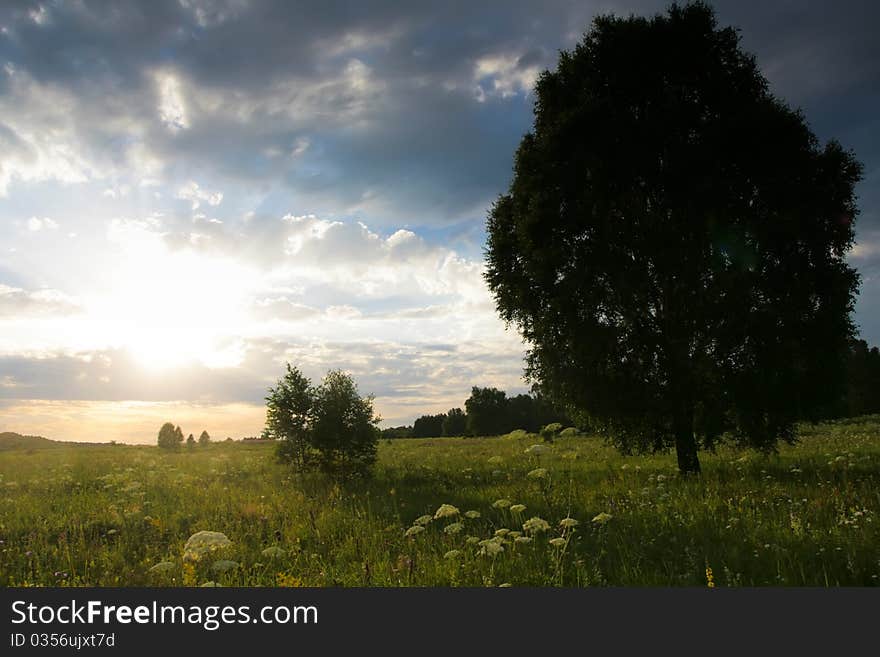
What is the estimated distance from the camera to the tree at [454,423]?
84.8 meters

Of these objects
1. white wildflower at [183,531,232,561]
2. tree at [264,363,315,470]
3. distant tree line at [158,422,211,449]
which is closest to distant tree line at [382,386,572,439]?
distant tree line at [158,422,211,449]

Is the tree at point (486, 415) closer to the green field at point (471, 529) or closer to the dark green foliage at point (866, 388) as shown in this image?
the dark green foliage at point (866, 388)

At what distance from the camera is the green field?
609cm

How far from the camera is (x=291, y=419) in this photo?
17.1m

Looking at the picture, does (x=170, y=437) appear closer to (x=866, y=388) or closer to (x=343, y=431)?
(x=343, y=431)

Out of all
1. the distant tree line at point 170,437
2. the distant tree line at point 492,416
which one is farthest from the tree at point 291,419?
the distant tree line at point 492,416

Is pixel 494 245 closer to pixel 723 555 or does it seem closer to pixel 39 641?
pixel 723 555

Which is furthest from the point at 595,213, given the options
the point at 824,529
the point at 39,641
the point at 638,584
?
the point at 39,641

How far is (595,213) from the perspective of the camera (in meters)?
14.7

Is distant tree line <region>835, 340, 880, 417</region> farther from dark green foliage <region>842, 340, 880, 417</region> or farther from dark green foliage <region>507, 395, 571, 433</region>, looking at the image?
dark green foliage <region>507, 395, 571, 433</region>

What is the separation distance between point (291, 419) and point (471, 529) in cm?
1004

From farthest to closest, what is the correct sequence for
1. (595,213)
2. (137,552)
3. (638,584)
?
(595,213), (137,552), (638,584)

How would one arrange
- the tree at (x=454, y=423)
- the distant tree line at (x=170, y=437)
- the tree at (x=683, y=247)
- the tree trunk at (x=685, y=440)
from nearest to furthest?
the tree at (x=683, y=247)
the tree trunk at (x=685, y=440)
the distant tree line at (x=170, y=437)
the tree at (x=454, y=423)

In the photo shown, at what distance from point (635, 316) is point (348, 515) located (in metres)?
8.86
